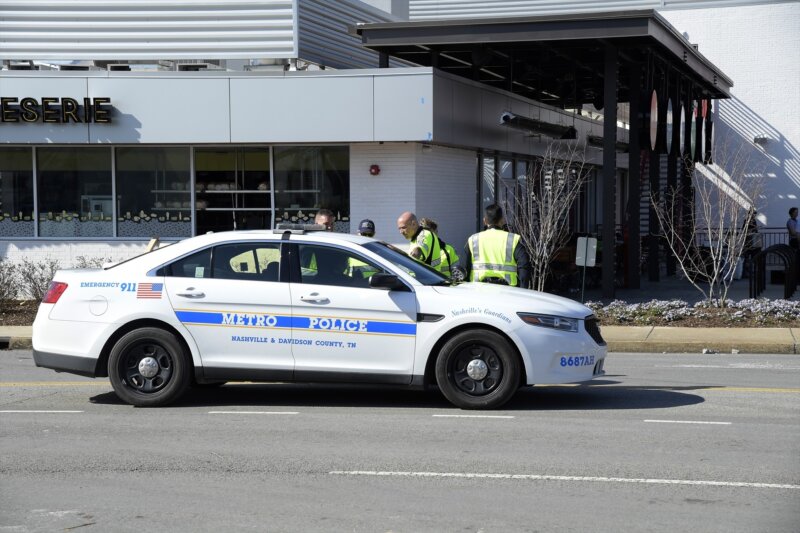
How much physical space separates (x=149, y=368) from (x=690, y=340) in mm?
8609

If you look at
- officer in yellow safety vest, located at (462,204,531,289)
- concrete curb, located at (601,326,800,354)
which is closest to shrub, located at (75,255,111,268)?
concrete curb, located at (601,326,800,354)

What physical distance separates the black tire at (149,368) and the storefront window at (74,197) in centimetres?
1186

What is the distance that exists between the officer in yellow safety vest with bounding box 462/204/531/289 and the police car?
76.0 inches

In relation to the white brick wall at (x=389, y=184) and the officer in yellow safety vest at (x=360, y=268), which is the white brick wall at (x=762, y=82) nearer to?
the white brick wall at (x=389, y=184)

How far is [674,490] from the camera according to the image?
716cm

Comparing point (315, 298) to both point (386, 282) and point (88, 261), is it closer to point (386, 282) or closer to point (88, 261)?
point (386, 282)

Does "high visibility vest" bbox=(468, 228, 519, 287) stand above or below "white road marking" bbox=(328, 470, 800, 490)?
above

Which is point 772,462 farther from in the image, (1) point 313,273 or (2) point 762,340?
(2) point 762,340

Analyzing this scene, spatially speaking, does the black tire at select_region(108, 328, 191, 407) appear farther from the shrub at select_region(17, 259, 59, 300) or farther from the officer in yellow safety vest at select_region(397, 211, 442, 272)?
the shrub at select_region(17, 259, 59, 300)

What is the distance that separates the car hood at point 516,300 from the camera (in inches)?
392

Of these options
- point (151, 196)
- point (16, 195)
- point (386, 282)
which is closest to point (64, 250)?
point (16, 195)

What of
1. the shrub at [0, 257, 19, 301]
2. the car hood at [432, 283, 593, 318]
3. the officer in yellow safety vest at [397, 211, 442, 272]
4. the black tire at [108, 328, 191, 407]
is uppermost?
the officer in yellow safety vest at [397, 211, 442, 272]

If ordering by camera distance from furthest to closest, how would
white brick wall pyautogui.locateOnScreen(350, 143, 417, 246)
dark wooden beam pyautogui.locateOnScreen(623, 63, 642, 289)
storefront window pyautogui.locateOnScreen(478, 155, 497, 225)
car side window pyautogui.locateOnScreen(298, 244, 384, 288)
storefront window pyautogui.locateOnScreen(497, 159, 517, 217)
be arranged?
storefront window pyautogui.locateOnScreen(497, 159, 517, 217)
storefront window pyautogui.locateOnScreen(478, 155, 497, 225)
dark wooden beam pyautogui.locateOnScreen(623, 63, 642, 289)
white brick wall pyautogui.locateOnScreen(350, 143, 417, 246)
car side window pyautogui.locateOnScreen(298, 244, 384, 288)

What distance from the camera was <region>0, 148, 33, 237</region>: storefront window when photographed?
71.4 ft
